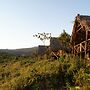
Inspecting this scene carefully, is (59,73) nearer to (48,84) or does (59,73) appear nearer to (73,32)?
(48,84)

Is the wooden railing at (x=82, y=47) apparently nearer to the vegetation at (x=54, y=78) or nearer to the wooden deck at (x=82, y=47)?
the wooden deck at (x=82, y=47)

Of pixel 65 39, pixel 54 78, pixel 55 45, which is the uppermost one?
pixel 65 39

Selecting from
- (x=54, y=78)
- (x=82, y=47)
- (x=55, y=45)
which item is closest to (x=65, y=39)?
(x=55, y=45)

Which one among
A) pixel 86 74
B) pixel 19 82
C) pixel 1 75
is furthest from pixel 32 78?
pixel 1 75

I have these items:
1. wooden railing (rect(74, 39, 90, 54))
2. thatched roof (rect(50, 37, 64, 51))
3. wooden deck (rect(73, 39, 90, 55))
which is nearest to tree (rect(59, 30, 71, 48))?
thatched roof (rect(50, 37, 64, 51))

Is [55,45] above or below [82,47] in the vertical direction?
above

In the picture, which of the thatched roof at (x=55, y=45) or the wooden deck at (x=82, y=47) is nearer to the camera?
the wooden deck at (x=82, y=47)

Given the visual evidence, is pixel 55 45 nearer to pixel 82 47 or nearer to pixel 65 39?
pixel 65 39

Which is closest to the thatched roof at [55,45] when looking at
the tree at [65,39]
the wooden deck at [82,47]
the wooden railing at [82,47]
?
the tree at [65,39]

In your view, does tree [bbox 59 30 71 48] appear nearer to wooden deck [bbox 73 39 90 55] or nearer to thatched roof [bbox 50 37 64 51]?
thatched roof [bbox 50 37 64 51]

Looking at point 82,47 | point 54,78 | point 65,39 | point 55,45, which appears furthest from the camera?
point 55,45

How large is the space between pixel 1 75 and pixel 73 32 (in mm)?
8348

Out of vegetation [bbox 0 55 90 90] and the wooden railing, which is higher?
the wooden railing

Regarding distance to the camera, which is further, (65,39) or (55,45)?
(55,45)
